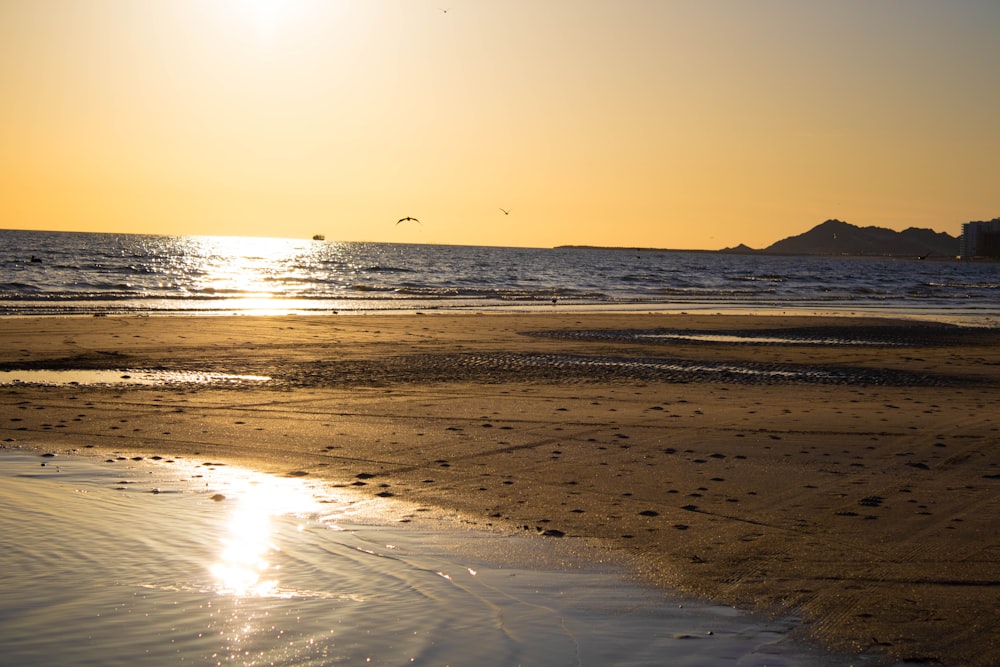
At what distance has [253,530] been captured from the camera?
6.71 m

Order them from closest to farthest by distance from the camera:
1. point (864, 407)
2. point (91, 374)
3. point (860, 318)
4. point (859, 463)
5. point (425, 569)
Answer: point (425, 569) < point (859, 463) < point (864, 407) < point (91, 374) < point (860, 318)

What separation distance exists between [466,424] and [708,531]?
454 cm

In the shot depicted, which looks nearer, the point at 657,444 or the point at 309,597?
the point at 309,597

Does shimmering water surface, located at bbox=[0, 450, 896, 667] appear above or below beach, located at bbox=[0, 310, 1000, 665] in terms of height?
below

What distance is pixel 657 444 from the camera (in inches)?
388

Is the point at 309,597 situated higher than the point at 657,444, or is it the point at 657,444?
the point at 657,444

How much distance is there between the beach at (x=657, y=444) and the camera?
19.2 feet

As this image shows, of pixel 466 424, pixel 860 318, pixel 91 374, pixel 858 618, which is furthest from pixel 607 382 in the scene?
pixel 860 318

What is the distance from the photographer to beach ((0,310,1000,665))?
586 cm

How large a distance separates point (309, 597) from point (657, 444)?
5077 mm

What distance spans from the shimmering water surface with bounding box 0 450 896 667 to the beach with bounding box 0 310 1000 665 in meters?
0.49

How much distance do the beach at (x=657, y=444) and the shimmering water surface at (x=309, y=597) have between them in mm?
488

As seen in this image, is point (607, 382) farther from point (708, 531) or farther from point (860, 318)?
point (860, 318)

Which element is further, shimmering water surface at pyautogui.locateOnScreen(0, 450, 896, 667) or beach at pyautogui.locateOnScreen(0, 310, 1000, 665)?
beach at pyautogui.locateOnScreen(0, 310, 1000, 665)
